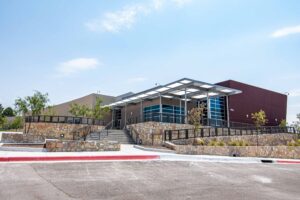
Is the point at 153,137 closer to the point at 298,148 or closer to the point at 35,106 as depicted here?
the point at 298,148

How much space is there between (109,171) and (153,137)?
1570cm

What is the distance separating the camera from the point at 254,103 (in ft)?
132

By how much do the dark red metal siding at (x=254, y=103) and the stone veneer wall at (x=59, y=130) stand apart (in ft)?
72.2

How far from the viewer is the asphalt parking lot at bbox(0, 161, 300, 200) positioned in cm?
571

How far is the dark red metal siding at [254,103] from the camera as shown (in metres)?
37.3

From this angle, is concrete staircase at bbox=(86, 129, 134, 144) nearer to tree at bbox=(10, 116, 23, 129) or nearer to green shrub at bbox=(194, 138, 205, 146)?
green shrub at bbox=(194, 138, 205, 146)

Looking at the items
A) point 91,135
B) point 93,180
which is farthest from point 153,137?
point 93,180

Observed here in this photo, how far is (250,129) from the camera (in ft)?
91.2

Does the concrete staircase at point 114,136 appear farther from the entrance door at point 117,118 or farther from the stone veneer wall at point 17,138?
the entrance door at point 117,118

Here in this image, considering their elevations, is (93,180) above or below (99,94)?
below

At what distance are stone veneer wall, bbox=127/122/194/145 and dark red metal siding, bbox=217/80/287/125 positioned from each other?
49.4ft

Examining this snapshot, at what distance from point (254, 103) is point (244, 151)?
74.0ft

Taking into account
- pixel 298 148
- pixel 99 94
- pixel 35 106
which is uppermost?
pixel 99 94

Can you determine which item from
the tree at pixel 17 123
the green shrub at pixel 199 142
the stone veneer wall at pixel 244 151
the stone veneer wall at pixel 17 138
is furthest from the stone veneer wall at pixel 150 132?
the tree at pixel 17 123
